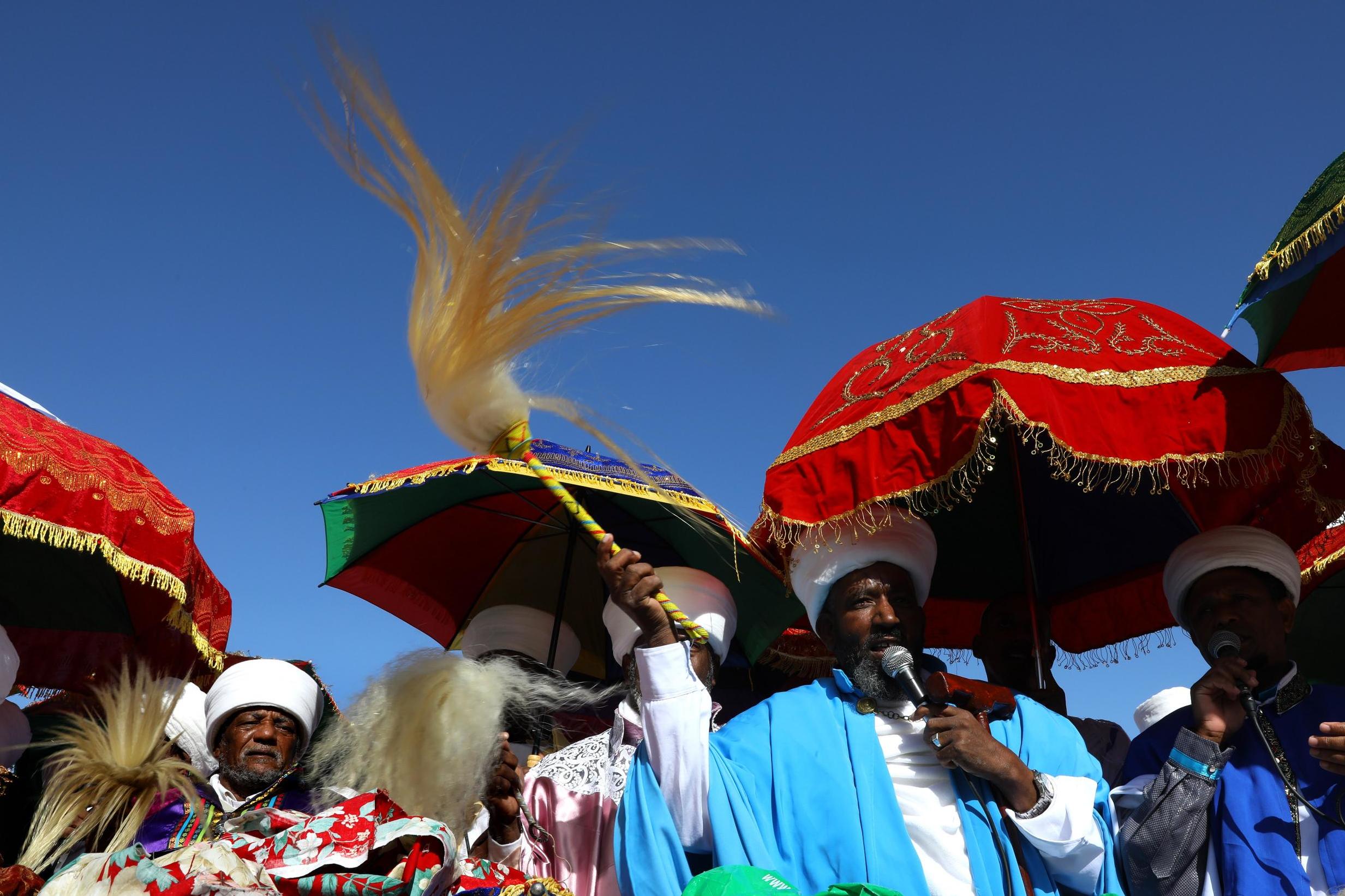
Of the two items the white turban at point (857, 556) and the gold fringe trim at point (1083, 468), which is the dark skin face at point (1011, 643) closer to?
the white turban at point (857, 556)

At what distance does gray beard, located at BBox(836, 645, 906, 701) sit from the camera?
4266mm

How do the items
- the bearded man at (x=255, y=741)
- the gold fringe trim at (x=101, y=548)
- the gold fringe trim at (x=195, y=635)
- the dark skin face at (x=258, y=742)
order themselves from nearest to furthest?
the gold fringe trim at (x=101, y=548)
the bearded man at (x=255, y=741)
the gold fringe trim at (x=195, y=635)
the dark skin face at (x=258, y=742)

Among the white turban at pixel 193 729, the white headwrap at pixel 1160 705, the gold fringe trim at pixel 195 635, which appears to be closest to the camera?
the gold fringe trim at pixel 195 635

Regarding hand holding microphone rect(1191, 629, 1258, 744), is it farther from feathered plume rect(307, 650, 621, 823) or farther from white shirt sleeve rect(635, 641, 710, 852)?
feathered plume rect(307, 650, 621, 823)

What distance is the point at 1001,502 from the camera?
5.36m

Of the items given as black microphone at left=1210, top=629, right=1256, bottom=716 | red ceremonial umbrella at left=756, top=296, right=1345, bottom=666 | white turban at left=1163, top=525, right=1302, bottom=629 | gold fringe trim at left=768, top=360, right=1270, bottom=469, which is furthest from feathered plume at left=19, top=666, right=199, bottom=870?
white turban at left=1163, top=525, right=1302, bottom=629

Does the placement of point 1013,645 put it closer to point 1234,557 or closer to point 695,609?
point 1234,557

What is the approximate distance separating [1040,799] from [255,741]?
10.1 ft

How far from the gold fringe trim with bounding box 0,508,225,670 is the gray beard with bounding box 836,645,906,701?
2.46 meters

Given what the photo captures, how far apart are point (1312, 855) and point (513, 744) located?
297cm

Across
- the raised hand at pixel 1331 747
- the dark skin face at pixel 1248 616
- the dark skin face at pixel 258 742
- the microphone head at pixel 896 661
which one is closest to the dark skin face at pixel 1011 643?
the dark skin face at pixel 1248 616

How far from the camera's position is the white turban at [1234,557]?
440cm

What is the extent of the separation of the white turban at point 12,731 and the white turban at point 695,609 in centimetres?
243

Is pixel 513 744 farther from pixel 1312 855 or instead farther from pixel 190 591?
pixel 1312 855
